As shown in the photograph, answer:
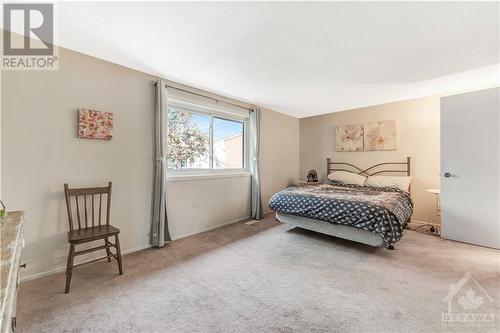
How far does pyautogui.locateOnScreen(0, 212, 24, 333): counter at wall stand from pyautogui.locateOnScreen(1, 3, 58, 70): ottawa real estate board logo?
1473 mm

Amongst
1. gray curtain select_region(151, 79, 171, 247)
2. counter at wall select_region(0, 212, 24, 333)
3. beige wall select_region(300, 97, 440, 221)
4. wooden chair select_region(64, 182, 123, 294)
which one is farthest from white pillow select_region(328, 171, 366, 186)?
counter at wall select_region(0, 212, 24, 333)

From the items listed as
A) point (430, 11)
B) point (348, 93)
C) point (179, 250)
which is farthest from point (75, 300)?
point (348, 93)

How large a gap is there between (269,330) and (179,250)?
5.55 ft

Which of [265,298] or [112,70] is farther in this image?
[112,70]

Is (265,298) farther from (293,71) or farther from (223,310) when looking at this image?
(293,71)

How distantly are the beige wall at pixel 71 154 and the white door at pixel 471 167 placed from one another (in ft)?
12.3

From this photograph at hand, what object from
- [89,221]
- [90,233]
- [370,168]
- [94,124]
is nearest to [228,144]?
[94,124]

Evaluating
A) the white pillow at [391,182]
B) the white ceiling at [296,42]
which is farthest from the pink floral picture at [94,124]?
the white pillow at [391,182]

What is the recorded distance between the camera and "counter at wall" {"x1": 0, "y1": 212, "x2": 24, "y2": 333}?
23.6 inches

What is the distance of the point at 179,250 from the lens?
282 cm

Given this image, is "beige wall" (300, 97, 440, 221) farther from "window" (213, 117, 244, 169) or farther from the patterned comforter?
"window" (213, 117, 244, 169)

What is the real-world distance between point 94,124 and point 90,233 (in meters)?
1.17

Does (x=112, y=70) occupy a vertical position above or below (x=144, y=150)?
above

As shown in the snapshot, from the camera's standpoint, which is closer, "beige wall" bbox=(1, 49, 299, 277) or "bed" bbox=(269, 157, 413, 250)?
"beige wall" bbox=(1, 49, 299, 277)
